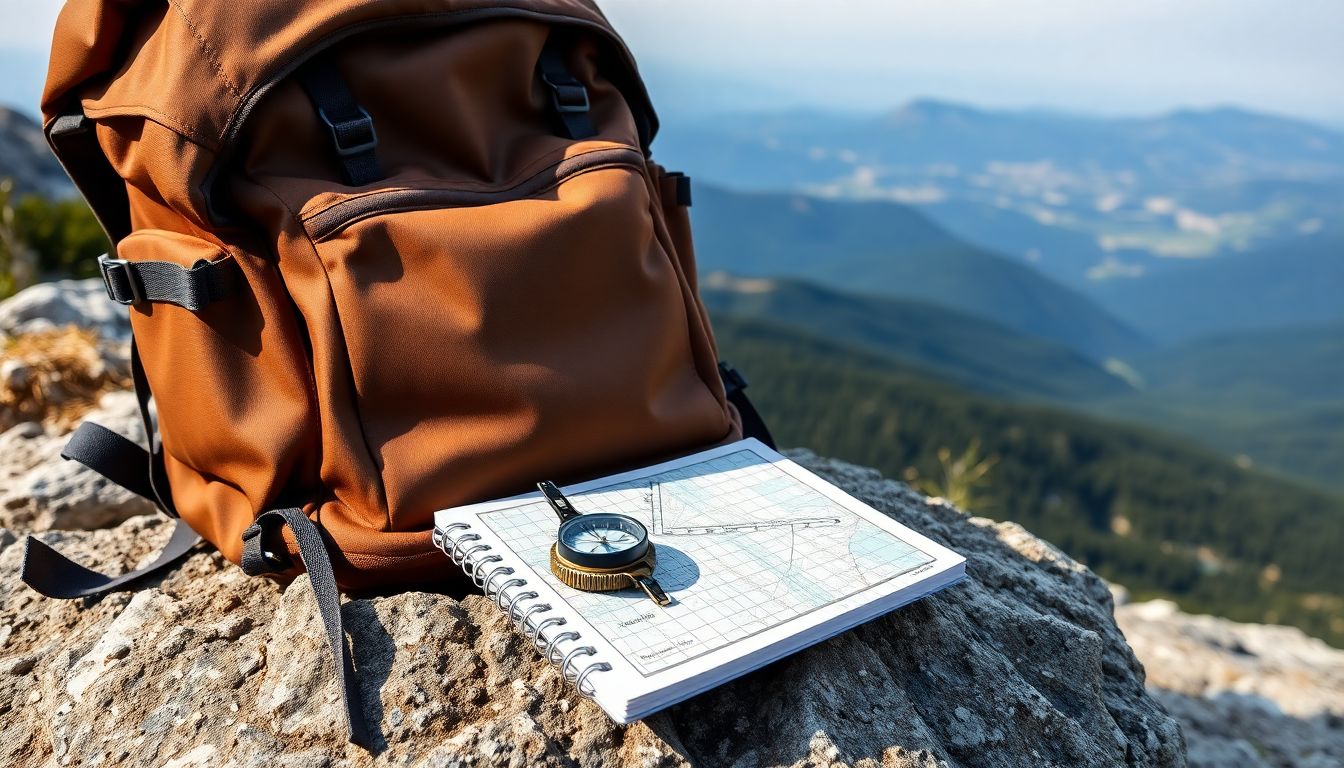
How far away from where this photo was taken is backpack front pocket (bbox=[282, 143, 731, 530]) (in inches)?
82.7

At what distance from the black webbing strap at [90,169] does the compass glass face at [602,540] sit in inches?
68.4

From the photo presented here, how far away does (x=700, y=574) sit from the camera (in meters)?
1.90

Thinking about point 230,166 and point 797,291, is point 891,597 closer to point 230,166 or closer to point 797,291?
point 230,166

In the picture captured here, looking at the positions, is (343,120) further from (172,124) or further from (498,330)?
(498,330)

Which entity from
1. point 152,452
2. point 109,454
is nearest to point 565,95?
point 152,452

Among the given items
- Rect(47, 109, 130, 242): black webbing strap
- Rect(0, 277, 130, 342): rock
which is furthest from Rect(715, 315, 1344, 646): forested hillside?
Rect(47, 109, 130, 242): black webbing strap

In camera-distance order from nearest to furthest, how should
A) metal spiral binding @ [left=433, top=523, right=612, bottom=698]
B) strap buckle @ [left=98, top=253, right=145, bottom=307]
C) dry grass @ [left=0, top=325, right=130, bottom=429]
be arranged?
metal spiral binding @ [left=433, top=523, right=612, bottom=698]
strap buckle @ [left=98, top=253, right=145, bottom=307]
dry grass @ [left=0, top=325, right=130, bottom=429]

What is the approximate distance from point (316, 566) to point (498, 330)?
0.70 m

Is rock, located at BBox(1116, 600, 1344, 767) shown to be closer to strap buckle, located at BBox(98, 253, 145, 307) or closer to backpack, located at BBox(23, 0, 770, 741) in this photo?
backpack, located at BBox(23, 0, 770, 741)

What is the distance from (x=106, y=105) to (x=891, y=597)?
88.0 inches

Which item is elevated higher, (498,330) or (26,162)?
(498,330)

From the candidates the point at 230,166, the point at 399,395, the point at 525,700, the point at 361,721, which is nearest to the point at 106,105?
the point at 230,166

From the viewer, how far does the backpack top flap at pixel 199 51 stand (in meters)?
2.05

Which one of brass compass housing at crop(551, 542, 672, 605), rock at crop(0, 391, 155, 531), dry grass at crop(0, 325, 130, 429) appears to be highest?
brass compass housing at crop(551, 542, 672, 605)
